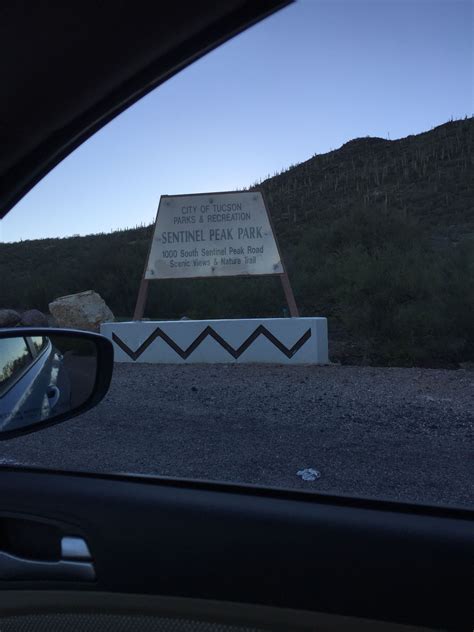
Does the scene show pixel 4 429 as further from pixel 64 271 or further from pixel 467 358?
pixel 64 271

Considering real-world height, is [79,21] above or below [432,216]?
below

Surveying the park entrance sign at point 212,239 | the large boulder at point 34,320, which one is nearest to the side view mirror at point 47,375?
the park entrance sign at point 212,239

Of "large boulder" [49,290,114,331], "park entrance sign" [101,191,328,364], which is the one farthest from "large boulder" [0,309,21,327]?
"park entrance sign" [101,191,328,364]

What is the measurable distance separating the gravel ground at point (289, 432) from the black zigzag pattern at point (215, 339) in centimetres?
91

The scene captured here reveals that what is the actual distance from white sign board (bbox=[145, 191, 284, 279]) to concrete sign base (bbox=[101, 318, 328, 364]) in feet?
3.85

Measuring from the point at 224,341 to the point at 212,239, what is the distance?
6.60 feet

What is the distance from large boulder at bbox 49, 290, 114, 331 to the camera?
16578 mm

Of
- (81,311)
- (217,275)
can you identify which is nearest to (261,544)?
(217,275)

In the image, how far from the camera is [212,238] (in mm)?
13430

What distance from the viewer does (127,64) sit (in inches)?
93.7

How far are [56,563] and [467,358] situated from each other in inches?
440

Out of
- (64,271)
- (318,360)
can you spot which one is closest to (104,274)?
(64,271)

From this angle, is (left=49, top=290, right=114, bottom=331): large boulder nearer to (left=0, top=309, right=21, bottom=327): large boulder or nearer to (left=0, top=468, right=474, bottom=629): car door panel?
(left=0, top=309, right=21, bottom=327): large boulder

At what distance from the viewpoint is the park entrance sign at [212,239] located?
13195 mm
